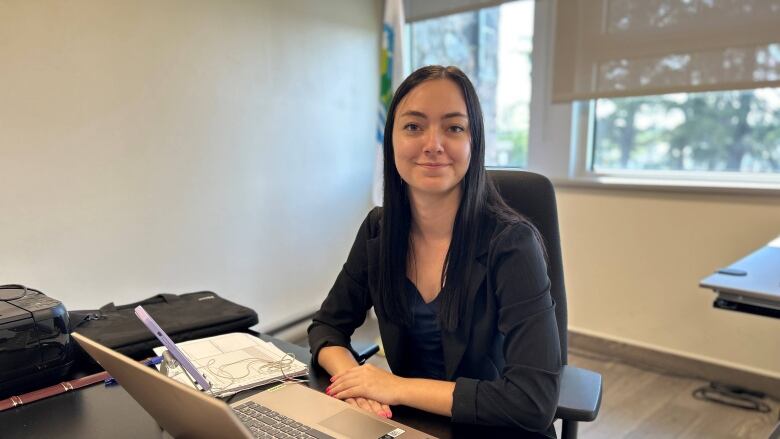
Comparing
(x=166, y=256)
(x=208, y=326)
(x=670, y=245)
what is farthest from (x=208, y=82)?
(x=670, y=245)

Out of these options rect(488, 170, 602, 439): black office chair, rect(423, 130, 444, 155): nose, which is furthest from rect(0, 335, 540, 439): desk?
rect(423, 130, 444, 155): nose

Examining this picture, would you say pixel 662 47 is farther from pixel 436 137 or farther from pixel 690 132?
pixel 436 137

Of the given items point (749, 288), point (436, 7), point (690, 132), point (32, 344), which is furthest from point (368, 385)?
point (436, 7)

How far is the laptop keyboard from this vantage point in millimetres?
834

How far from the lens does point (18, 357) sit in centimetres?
100

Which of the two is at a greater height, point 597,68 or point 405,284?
point 597,68

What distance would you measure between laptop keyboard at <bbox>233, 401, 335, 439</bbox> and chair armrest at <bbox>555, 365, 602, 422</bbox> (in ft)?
1.53

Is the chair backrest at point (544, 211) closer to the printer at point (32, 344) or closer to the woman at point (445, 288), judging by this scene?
the woman at point (445, 288)

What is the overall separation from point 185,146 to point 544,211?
178 centimetres

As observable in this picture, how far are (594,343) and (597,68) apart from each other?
149cm

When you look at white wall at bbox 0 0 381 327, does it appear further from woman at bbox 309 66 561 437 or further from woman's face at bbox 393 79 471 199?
woman's face at bbox 393 79 471 199

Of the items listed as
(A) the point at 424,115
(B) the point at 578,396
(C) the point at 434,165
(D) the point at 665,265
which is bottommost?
(D) the point at 665,265

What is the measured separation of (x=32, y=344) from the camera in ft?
3.35

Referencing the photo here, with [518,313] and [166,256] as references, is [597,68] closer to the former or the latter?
[518,313]
